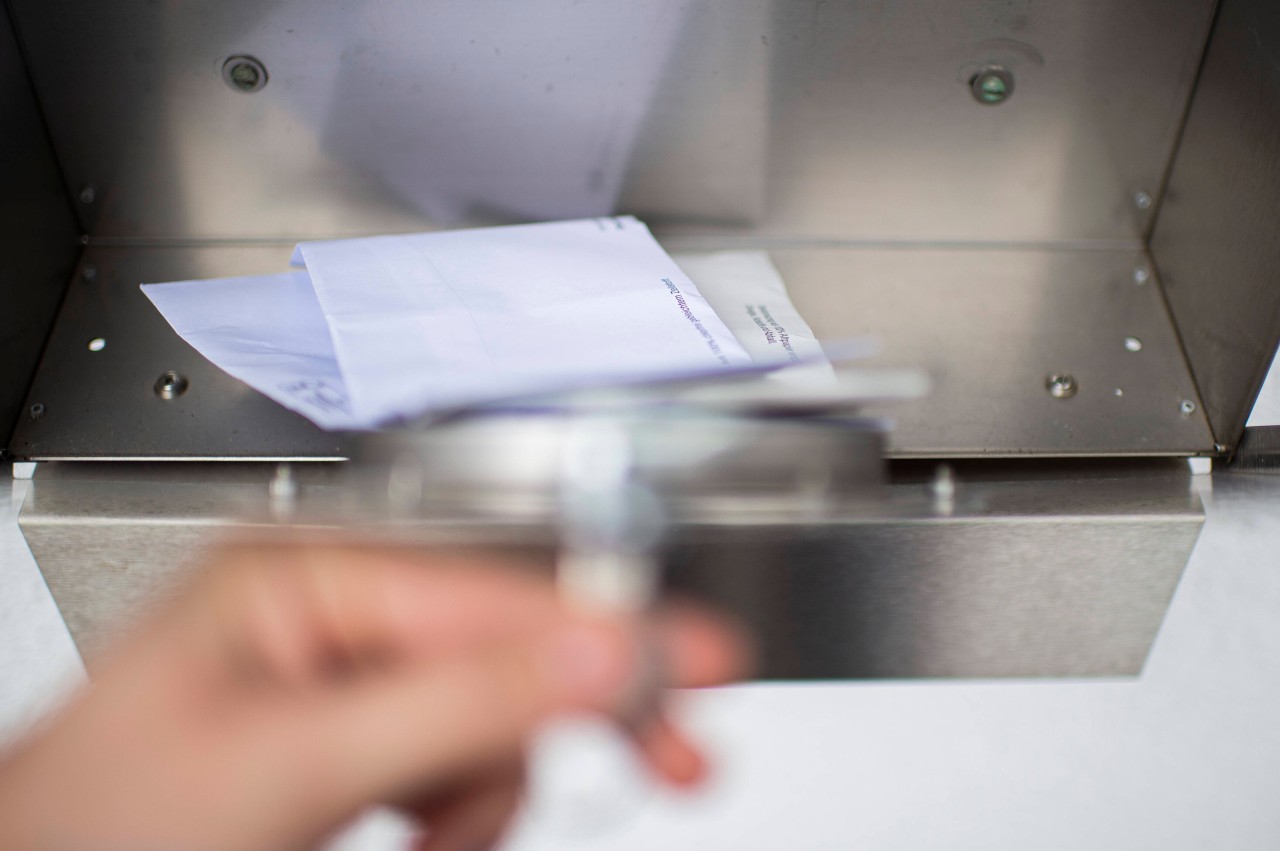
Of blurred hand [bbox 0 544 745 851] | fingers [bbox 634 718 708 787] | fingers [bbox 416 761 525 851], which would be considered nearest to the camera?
blurred hand [bbox 0 544 745 851]

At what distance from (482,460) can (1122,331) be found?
0.45 m

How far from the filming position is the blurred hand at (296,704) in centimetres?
29

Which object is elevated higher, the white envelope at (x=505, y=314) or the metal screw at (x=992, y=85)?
the metal screw at (x=992, y=85)

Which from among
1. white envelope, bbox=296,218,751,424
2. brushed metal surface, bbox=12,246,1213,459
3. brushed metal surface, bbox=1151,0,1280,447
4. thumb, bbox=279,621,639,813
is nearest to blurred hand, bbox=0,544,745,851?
thumb, bbox=279,621,639,813

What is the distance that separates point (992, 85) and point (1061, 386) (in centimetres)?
20

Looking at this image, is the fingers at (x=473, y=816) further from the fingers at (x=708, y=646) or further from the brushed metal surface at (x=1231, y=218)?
the brushed metal surface at (x=1231, y=218)

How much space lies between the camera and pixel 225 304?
0.58 meters

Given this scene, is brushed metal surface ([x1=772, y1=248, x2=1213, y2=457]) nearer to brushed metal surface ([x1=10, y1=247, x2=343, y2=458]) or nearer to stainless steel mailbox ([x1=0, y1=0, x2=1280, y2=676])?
stainless steel mailbox ([x1=0, y1=0, x2=1280, y2=676])

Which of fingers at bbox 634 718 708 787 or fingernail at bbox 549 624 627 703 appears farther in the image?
fingers at bbox 634 718 708 787

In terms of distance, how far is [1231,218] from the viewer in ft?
1.97

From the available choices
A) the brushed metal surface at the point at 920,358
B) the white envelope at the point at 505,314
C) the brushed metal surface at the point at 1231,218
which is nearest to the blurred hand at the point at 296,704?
the white envelope at the point at 505,314

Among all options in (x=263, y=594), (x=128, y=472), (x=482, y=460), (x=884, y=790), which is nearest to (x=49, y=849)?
(x=263, y=594)

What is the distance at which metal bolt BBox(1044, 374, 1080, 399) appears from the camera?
0.60 meters

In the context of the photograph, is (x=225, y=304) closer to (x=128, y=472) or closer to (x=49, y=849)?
(x=128, y=472)
